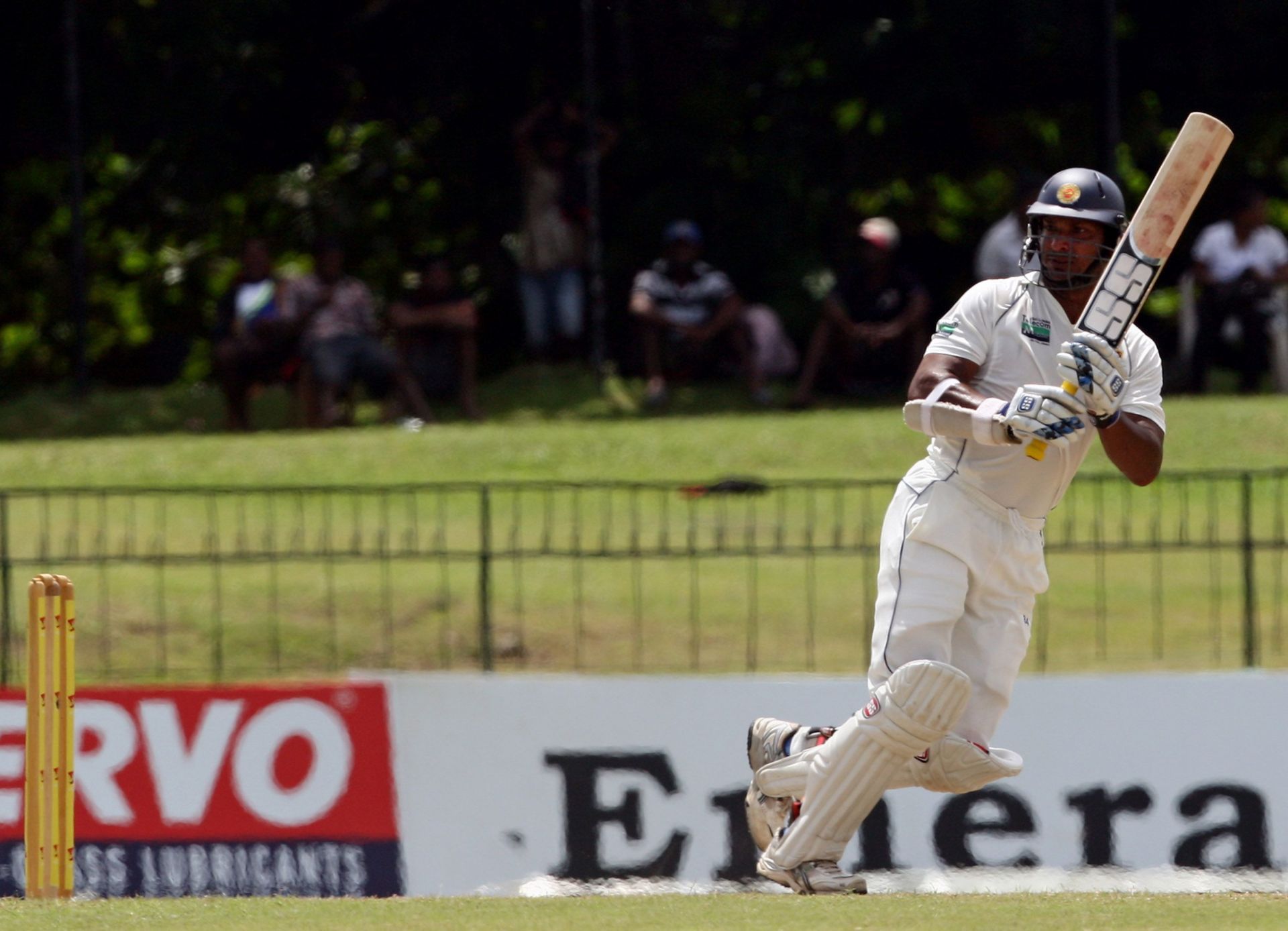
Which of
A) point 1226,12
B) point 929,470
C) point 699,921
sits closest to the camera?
point 699,921

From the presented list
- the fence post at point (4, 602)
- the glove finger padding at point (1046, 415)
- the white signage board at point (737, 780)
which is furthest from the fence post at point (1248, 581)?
the fence post at point (4, 602)

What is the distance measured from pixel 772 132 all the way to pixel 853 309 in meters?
2.16

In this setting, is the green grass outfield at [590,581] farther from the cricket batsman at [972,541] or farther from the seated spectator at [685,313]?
the cricket batsman at [972,541]

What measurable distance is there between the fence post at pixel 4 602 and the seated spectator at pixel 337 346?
451 centimetres

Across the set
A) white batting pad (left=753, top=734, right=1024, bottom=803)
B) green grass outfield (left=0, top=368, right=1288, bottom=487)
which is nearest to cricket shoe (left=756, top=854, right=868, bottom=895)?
white batting pad (left=753, top=734, right=1024, bottom=803)

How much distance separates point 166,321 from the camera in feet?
56.3

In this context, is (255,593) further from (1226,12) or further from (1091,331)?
(1226,12)

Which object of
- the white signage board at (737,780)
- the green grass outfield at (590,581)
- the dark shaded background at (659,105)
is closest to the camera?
the white signage board at (737,780)

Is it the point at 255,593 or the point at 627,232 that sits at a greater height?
the point at 627,232

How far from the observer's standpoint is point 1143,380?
553cm

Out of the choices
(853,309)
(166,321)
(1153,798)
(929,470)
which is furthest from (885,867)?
(166,321)

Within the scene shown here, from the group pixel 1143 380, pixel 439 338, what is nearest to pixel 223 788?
pixel 1143 380

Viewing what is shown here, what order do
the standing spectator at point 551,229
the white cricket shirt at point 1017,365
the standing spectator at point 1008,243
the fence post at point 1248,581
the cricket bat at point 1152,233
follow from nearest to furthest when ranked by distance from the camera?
the cricket bat at point 1152,233 < the white cricket shirt at point 1017,365 < the fence post at point 1248,581 < the standing spectator at point 1008,243 < the standing spectator at point 551,229

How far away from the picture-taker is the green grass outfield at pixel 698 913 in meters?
4.78
